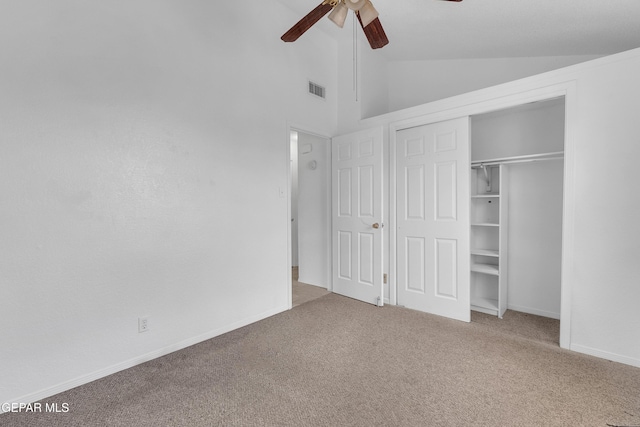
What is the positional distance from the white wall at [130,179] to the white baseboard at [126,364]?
11mm

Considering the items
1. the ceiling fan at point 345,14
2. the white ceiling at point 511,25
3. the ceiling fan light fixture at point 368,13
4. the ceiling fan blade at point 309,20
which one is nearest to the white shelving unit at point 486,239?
the white ceiling at point 511,25

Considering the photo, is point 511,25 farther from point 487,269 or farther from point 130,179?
point 130,179

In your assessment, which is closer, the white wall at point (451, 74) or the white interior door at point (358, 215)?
the white wall at point (451, 74)

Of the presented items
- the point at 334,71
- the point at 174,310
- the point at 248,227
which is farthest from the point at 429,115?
the point at 174,310

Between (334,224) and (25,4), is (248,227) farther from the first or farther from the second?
(25,4)

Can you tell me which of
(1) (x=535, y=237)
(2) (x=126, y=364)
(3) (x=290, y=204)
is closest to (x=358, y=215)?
(3) (x=290, y=204)

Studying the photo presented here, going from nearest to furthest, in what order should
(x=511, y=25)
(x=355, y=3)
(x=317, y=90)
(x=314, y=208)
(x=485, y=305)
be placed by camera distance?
1. (x=355, y=3)
2. (x=511, y=25)
3. (x=485, y=305)
4. (x=317, y=90)
5. (x=314, y=208)

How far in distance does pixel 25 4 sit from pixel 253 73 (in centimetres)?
160

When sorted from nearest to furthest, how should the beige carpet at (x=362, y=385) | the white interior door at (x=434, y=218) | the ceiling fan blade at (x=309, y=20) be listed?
1. the beige carpet at (x=362, y=385)
2. the ceiling fan blade at (x=309, y=20)
3. the white interior door at (x=434, y=218)

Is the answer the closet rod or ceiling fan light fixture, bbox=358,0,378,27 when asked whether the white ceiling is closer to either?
the closet rod

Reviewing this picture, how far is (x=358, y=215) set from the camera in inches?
140

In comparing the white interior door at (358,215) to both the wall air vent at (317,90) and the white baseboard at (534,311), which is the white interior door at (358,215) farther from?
the white baseboard at (534,311)

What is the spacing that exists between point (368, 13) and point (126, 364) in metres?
2.92

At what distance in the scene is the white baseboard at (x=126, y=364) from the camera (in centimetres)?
174
